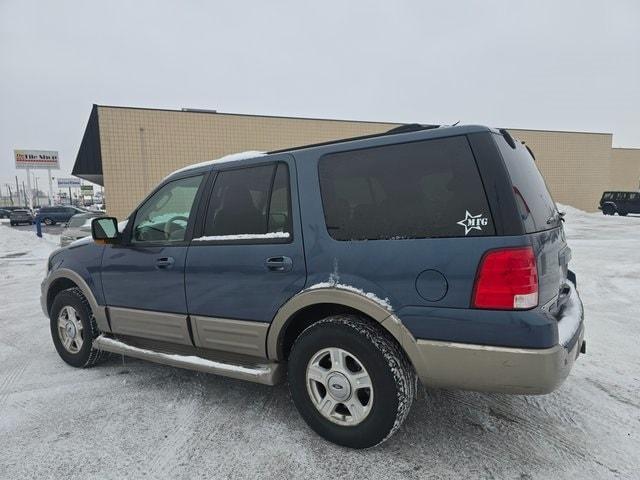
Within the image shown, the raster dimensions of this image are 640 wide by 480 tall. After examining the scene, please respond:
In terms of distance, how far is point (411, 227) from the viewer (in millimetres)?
2305

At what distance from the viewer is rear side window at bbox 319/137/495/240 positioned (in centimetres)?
217

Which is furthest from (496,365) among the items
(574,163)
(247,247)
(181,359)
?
(574,163)

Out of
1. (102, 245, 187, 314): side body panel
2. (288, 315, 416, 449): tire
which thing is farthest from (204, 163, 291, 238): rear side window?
(288, 315, 416, 449): tire

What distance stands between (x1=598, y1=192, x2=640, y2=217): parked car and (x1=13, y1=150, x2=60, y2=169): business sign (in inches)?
2116

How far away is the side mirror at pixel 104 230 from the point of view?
342 centimetres

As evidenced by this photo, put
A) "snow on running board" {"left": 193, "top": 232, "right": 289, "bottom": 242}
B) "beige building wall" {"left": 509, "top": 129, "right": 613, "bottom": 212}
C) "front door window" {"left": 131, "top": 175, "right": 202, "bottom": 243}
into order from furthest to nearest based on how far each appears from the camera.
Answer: "beige building wall" {"left": 509, "top": 129, "right": 613, "bottom": 212} → "front door window" {"left": 131, "top": 175, "right": 202, "bottom": 243} → "snow on running board" {"left": 193, "top": 232, "right": 289, "bottom": 242}

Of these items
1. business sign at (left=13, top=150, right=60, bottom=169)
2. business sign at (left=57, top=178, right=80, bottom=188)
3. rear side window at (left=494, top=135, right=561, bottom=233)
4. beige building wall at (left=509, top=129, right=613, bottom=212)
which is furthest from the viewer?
business sign at (left=57, top=178, right=80, bottom=188)

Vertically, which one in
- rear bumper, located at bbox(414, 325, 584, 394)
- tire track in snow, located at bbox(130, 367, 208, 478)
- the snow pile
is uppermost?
rear bumper, located at bbox(414, 325, 584, 394)

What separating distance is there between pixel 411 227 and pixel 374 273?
34cm

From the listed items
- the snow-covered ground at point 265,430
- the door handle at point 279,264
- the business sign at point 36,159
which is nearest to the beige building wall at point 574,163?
the snow-covered ground at point 265,430

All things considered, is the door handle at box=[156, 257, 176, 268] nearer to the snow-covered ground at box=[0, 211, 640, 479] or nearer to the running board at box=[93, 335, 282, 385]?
the running board at box=[93, 335, 282, 385]

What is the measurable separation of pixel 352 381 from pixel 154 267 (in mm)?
1883

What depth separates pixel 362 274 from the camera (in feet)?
7.89

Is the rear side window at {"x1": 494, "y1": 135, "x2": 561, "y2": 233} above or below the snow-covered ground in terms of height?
above
